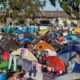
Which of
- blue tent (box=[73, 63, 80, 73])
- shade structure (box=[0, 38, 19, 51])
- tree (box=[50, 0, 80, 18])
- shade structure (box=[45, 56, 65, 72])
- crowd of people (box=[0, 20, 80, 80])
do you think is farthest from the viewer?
tree (box=[50, 0, 80, 18])

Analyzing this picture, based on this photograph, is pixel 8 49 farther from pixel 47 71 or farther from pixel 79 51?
pixel 47 71

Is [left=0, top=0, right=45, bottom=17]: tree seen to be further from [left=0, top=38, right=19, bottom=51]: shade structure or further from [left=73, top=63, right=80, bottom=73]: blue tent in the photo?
[left=73, top=63, right=80, bottom=73]: blue tent

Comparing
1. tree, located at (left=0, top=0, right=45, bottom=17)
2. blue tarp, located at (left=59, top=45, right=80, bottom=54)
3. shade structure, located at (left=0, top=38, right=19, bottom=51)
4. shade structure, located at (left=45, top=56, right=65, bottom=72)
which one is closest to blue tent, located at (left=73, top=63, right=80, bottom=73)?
shade structure, located at (left=45, top=56, right=65, bottom=72)

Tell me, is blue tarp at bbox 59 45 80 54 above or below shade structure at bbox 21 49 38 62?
above

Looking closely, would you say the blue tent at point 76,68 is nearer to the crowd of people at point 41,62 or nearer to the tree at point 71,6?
the crowd of people at point 41,62

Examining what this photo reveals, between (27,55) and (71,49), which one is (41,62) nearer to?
(27,55)

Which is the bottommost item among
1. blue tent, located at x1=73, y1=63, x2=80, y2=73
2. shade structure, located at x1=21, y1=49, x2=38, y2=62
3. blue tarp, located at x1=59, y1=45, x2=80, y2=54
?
blue tent, located at x1=73, y1=63, x2=80, y2=73

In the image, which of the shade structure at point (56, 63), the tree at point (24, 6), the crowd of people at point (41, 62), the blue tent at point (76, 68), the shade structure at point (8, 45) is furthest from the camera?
the tree at point (24, 6)

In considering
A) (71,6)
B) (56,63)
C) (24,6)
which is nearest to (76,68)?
(56,63)

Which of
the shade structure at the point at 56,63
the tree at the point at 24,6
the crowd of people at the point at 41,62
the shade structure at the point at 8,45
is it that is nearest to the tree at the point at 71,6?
the tree at the point at 24,6

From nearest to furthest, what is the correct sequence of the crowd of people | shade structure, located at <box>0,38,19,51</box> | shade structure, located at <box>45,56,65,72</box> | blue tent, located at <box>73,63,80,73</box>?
the crowd of people < blue tent, located at <box>73,63,80,73</box> < shade structure, located at <box>45,56,65,72</box> < shade structure, located at <box>0,38,19,51</box>

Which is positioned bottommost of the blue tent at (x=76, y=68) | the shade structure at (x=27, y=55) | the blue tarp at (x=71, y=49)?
the blue tent at (x=76, y=68)

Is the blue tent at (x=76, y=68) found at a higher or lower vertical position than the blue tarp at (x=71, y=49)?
lower

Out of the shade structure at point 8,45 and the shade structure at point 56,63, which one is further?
the shade structure at point 8,45
